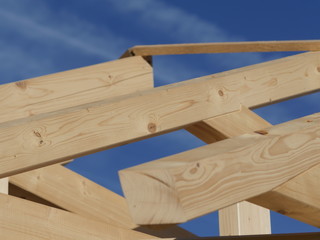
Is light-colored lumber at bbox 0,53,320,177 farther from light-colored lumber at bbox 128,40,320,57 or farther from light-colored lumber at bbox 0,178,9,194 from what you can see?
light-colored lumber at bbox 0,178,9,194

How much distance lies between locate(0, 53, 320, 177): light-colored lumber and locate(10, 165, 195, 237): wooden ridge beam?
112 centimetres

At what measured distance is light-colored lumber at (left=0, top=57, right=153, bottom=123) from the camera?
2912mm

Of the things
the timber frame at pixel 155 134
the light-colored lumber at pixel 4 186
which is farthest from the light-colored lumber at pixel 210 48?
the light-colored lumber at pixel 4 186

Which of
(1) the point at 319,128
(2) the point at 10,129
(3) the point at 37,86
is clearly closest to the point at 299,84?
(1) the point at 319,128

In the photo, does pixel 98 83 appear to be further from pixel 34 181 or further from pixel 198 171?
pixel 198 171

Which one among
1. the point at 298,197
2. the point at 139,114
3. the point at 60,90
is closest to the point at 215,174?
the point at 298,197

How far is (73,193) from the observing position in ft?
12.0

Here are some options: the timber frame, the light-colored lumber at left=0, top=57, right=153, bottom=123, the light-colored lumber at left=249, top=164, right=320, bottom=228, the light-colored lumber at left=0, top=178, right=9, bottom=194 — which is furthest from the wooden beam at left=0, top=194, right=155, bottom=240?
the light-colored lumber at left=249, top=164, right=320, bottom=228

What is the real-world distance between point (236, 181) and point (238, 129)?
102 cm

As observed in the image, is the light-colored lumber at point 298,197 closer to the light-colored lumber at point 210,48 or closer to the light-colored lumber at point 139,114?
the light-colored lumber at point 139,114

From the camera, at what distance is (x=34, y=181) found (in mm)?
3584

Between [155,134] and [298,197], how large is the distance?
0.72 m

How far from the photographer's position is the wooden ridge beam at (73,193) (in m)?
3.58

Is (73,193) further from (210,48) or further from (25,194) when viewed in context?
(210,48)
